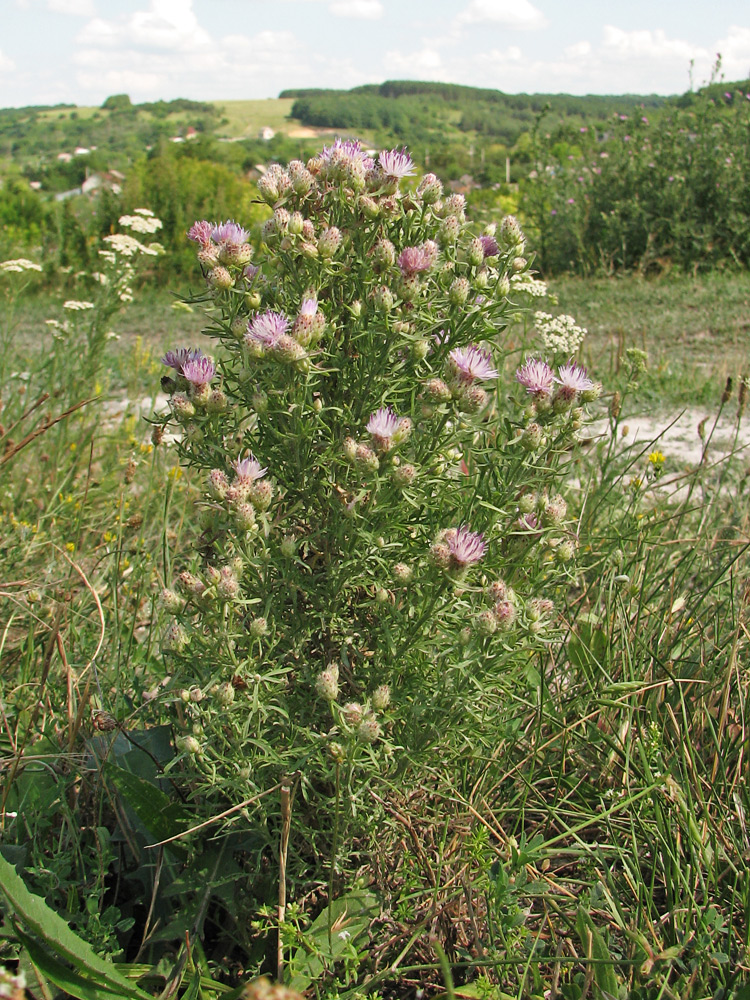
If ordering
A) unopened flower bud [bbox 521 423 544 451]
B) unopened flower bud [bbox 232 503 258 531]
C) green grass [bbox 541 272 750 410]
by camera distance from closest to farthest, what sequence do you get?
1. unopened flower bud [bbox 232 503 258 531]
2. unopened flower bud [bbox 521 423 544 451]
3. green grass [bbox 541 272 750 410]

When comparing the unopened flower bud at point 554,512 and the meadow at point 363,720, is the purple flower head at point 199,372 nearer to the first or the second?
the meadow at point 363,720

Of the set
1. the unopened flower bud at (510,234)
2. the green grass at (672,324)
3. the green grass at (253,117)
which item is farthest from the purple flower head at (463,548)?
the green grass at (253,117)

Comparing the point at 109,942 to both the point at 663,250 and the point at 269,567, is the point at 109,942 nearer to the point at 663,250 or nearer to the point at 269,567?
the point at 269,567

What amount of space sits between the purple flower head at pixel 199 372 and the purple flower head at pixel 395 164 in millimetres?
454

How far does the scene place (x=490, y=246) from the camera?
1442 mm

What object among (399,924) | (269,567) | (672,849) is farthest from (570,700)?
(269,567)

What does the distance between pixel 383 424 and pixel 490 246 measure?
18.1 inches

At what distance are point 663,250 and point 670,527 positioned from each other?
7.37 metres

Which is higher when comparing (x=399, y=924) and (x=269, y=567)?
(x=269, y=567)

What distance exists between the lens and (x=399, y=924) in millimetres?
1461

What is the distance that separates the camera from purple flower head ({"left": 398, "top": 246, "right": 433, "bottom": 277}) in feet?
4.17

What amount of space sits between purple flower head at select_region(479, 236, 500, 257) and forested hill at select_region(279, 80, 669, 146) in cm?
5504

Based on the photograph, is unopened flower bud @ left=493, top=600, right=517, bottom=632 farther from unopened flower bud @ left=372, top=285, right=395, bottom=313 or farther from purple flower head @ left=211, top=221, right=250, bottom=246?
purple flower head @ left=211, top=221, right=250, bottom=246

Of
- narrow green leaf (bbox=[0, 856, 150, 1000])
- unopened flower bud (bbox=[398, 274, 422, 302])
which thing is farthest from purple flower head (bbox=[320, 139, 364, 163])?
narrow green leaf (bbox=[0, 856, 150, 1000])
